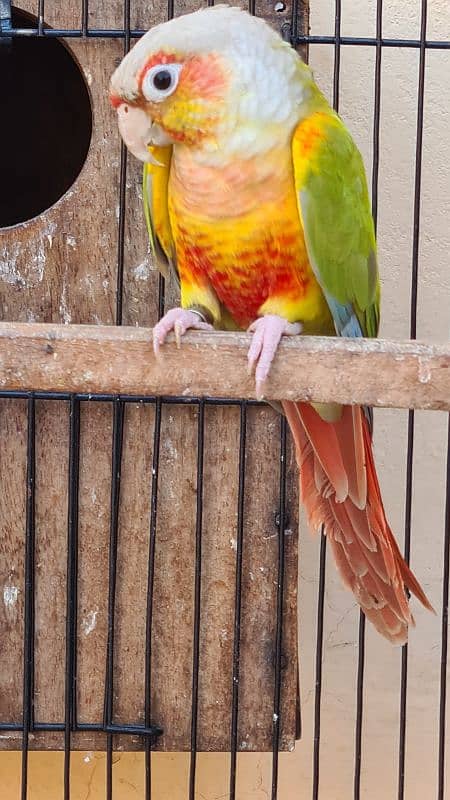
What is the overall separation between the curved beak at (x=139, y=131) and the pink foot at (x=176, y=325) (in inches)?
6.7

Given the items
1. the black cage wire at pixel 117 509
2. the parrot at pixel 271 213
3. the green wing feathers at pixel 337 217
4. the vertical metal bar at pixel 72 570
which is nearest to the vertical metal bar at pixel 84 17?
the black cage wire at pixel 117 509

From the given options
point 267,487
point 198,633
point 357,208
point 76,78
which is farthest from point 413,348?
point 76,78

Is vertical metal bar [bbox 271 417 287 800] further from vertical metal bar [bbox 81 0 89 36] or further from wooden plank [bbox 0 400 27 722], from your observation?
vertical metal bar [bbox 81 0 89 36]

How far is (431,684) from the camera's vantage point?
67.8 inches

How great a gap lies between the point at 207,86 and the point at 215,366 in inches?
11.7

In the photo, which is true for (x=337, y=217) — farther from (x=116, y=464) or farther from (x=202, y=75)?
(x=116, y=464)

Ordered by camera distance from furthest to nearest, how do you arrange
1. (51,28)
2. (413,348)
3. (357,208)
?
(51,28) → (357,208) → (413,348)

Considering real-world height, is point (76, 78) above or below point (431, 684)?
above

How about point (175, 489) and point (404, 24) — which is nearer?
point (175, 489)

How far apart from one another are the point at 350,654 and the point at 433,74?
0.95m

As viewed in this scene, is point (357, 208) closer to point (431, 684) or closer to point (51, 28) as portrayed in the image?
point (51, 28)

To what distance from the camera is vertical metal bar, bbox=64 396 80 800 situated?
4.40ft

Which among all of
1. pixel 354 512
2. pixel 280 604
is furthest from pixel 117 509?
pixel 354 512

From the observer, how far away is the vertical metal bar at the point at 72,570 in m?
1.34
